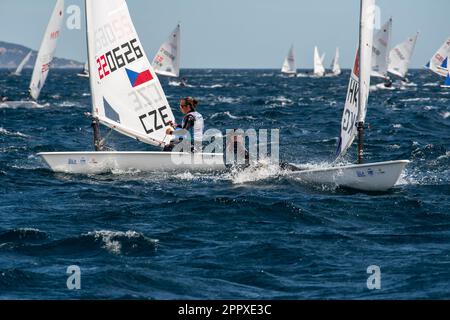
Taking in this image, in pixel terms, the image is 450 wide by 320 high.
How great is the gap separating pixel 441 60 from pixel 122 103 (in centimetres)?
4512

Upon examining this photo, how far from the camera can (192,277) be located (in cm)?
1065

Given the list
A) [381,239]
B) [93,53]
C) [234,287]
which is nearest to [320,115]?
[93,53]

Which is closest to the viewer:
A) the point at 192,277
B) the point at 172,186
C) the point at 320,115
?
the point at 192,277

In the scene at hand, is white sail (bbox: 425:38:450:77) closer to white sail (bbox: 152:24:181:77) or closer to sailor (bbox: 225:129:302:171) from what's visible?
white sail (bbox: 152:24:181:77)

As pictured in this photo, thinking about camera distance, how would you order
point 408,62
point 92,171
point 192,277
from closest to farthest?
1. point 192,277
2. point 92,171
3. point 408,62

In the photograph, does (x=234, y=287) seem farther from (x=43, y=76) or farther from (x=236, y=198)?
(x=43, y=76)

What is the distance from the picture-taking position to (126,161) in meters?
18.9

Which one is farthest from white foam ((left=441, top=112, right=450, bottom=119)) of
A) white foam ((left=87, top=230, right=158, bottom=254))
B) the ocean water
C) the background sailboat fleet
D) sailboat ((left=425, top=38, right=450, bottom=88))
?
white foam ((left=87, top=230, right=158, bottom=254))

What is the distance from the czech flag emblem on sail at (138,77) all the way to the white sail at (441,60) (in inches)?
1666

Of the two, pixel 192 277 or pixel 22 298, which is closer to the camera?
pixel 22 298

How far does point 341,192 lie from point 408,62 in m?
66.0

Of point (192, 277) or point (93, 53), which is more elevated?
point (93, 53)

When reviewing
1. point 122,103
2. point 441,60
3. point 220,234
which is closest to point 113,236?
point 220,234

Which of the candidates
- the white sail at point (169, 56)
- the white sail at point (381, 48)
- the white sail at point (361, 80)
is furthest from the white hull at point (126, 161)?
the white sail at point (169, 56)
